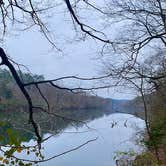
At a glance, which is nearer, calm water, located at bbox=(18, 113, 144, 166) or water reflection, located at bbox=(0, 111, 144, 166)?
water reflection, located at bbox=(0, 111, 144, 166)

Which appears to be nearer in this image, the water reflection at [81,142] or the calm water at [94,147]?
the water reflection at [81,142]

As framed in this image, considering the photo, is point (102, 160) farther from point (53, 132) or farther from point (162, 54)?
point (53, 132)

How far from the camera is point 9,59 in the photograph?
2.89m

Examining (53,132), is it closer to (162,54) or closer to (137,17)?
(137,17)

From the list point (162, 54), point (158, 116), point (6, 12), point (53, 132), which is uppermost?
point (162, 54)

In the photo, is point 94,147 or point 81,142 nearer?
point 81,142

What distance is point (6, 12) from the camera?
297cm

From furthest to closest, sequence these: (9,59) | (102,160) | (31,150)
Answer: (102,160) < (9,59) < (31,150)

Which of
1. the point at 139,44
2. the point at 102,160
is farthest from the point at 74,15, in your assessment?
the point at 102,160

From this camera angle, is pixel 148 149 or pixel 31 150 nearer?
pixel 31 150

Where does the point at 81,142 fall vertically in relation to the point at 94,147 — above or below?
below

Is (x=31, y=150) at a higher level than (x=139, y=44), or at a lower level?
lower

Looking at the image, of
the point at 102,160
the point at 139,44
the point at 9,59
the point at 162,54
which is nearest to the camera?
the point at 9,59

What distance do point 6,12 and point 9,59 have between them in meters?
0.32
